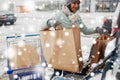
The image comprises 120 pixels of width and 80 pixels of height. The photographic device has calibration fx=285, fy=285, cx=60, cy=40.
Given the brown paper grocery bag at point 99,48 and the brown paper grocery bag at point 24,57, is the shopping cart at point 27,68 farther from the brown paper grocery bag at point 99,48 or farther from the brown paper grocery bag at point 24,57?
the brown paper grocery bag at point 99,48

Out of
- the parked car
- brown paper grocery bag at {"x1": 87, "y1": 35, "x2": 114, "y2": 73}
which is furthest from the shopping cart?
the parked car

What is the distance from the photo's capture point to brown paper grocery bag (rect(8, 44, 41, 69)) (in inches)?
181

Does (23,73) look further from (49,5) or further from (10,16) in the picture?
(49,5)

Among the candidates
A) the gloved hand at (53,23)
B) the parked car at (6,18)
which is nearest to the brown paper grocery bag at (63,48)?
the gloved hand at (53,23)

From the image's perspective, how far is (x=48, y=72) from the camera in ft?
21.7

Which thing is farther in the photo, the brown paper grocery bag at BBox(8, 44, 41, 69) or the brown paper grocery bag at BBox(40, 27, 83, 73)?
the brown paper grocery bag at BBox(8, 44, 41, 69)

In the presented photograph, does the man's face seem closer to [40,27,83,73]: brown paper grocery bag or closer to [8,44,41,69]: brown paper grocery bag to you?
[40,27,83,73]: brown paper grocery bag

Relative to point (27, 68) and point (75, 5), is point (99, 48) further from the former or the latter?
point (27, 68)

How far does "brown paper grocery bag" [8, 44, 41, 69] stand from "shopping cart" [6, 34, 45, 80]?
2.4 inches

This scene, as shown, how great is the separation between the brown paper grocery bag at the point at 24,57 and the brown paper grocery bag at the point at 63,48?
0.61m

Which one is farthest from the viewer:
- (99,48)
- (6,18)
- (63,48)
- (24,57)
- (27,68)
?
(6,18)

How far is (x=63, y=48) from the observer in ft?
13.0

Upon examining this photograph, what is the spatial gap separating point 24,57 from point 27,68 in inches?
8.3

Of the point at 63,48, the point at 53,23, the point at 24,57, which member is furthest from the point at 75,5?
the point at 24,57
